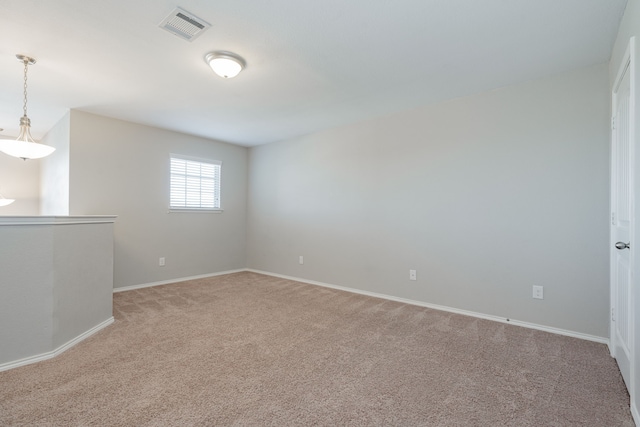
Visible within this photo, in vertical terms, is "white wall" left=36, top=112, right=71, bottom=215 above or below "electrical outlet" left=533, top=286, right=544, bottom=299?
above

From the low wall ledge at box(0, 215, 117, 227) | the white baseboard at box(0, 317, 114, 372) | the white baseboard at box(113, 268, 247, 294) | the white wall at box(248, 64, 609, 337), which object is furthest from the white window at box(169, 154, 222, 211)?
the white baseboard at box(0, 317, 114, 372)

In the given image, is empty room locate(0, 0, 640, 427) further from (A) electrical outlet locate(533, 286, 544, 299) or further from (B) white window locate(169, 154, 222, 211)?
(B) white window locate(169, 154, 222, 211)

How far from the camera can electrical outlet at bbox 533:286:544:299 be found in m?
2.83

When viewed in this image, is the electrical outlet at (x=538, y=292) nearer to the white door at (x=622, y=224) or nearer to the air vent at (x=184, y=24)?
the white door at (x=622, y=224)

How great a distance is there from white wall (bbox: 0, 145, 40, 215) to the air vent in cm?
Result: 490

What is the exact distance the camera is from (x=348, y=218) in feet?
14.3

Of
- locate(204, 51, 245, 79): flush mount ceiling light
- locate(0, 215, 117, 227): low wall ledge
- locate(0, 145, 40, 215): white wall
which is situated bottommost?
locate(0, 215, 117, 227): low wall ledge

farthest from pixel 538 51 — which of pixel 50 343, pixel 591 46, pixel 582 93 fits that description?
pixel 50 343

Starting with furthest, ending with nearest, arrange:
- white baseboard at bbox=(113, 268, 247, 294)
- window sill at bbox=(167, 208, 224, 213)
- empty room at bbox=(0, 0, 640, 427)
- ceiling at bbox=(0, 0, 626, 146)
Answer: window sill at bbox=(167, 208, 224, 213) < white baseboard at bbox=(113, 268, 247, 294) < ceiling at bbox=(0, 0, 626, 146) < empty room at bbox=(0, 0, 640, 427)

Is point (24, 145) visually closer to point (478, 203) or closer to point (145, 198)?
point (145, 198)

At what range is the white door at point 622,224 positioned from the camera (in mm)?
1814

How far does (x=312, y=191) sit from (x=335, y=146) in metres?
0.80

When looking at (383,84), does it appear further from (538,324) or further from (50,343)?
(50,343)

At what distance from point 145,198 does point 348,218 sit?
3039 mm
